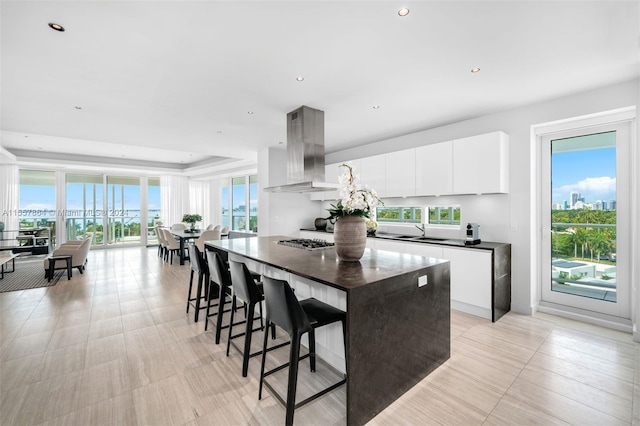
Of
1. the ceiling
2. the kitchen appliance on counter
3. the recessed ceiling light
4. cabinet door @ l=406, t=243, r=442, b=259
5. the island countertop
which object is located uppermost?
the ceiling

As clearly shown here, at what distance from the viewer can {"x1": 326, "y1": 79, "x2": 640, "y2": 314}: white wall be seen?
3.07 metres

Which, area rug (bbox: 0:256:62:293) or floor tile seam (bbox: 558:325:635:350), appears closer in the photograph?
floor tile seam (bbox: 558:325:635:350)

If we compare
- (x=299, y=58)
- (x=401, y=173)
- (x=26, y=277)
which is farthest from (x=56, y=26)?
(x=26, y=277)

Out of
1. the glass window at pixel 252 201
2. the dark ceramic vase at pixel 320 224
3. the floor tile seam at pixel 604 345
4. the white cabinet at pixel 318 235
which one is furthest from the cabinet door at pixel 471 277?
the glass window at pixel 252 201

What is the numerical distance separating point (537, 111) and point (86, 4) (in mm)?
4441

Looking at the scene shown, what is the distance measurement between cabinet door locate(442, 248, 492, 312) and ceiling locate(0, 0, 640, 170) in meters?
1.86

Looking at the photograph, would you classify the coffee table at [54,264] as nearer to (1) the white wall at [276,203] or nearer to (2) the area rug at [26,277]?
(2) the area rug at [26,277]

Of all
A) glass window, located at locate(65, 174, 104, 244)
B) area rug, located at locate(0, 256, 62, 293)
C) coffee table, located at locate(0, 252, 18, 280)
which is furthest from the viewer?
glass window, located at locate(65, 174, 104, 244)

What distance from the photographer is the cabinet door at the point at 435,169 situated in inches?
152

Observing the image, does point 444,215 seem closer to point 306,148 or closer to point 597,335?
point 597,335

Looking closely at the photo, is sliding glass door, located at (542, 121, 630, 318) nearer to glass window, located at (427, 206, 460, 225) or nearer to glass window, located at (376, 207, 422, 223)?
glass window, located at (427, 206, 460, 225)

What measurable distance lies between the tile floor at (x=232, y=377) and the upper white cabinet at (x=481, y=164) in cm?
164

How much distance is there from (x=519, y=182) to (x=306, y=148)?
108 inches

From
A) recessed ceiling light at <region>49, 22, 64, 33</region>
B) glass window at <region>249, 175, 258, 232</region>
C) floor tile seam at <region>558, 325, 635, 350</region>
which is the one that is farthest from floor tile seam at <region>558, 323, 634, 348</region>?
glass window at <region>249, 175, 258, 232</region>
